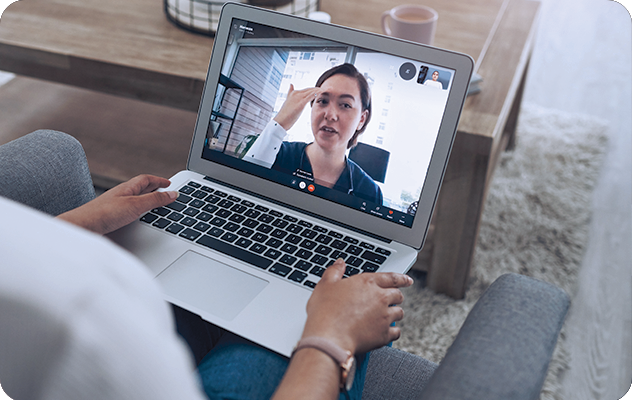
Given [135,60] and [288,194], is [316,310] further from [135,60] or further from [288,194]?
[135,60]

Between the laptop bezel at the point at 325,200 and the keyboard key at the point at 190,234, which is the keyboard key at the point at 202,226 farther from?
the laptop bezel at the point at 325,200

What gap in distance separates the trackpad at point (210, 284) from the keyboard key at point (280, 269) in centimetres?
2

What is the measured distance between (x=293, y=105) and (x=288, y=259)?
26 cm

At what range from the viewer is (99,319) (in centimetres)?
29

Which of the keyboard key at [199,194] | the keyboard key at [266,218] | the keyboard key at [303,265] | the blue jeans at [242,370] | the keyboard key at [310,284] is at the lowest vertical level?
the blue jeans at [242,370]

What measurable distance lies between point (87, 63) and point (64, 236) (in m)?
1.29

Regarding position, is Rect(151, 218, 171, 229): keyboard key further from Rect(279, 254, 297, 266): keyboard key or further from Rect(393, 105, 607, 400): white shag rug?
Rect(393, 105, 607, 400): white shag rug

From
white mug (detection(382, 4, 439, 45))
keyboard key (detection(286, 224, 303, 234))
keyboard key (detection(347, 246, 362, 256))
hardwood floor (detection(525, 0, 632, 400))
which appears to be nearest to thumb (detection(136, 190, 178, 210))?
keyboard key (detection(286, 224, 303, 234))

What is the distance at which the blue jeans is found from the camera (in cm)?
60

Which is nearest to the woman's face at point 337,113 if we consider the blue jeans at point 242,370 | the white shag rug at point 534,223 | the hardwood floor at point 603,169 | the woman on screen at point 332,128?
the woman on screen at point 332,128

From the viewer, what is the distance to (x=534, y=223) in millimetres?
1809

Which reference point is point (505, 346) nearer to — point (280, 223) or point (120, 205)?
point (280, 223)

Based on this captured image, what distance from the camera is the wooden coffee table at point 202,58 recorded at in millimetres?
1290

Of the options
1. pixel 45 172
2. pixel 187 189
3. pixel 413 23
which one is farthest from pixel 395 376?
pixel 413 23
